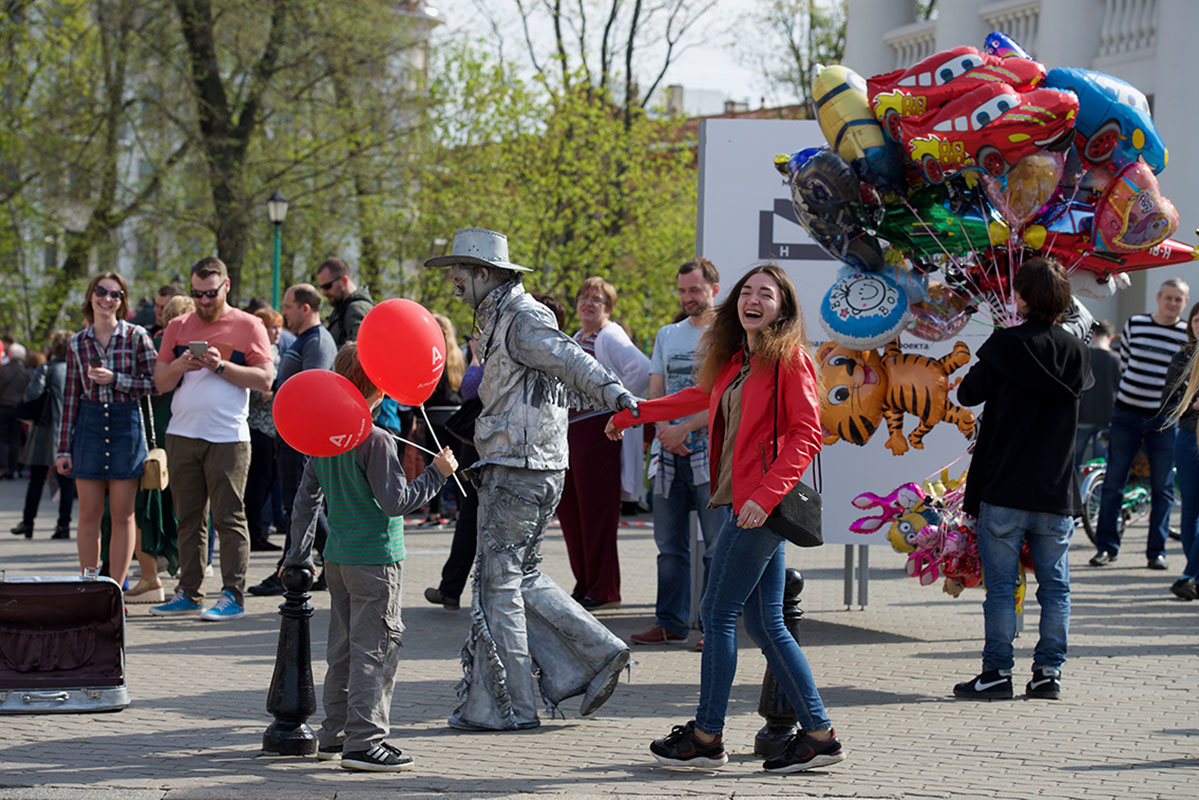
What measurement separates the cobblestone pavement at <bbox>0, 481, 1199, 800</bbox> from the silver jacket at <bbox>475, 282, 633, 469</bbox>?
119cm

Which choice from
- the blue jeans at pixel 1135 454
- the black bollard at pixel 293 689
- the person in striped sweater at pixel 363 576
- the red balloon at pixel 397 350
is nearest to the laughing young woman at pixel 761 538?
the person in striped sweater at pixel 363 576

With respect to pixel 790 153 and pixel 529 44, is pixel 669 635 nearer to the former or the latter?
→ pixel 790 153

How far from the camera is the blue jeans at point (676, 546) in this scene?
8.21 m

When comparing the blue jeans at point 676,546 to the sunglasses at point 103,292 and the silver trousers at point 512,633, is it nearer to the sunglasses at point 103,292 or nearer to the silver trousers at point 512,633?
the silver trousers at point 512,633

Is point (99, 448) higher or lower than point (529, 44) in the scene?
lower

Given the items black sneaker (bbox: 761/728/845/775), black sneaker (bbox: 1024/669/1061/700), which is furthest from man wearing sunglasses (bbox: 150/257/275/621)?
black sneaker (bbox: 1024/669/1061/700)

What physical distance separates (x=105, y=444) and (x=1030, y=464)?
5.33 meters

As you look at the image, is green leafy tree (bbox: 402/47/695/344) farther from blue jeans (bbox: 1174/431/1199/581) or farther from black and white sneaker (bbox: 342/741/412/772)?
black and white sneaker (bbox: 342/741/412/772)

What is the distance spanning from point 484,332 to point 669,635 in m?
2.85

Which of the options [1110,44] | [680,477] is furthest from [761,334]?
[1110,44]

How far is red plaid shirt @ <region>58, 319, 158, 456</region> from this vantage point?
28.5 ft

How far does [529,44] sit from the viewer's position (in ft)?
103

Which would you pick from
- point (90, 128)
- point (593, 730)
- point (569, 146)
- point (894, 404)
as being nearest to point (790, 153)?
point (894, 404)

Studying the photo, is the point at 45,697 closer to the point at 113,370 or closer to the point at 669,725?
the point at 669,725
